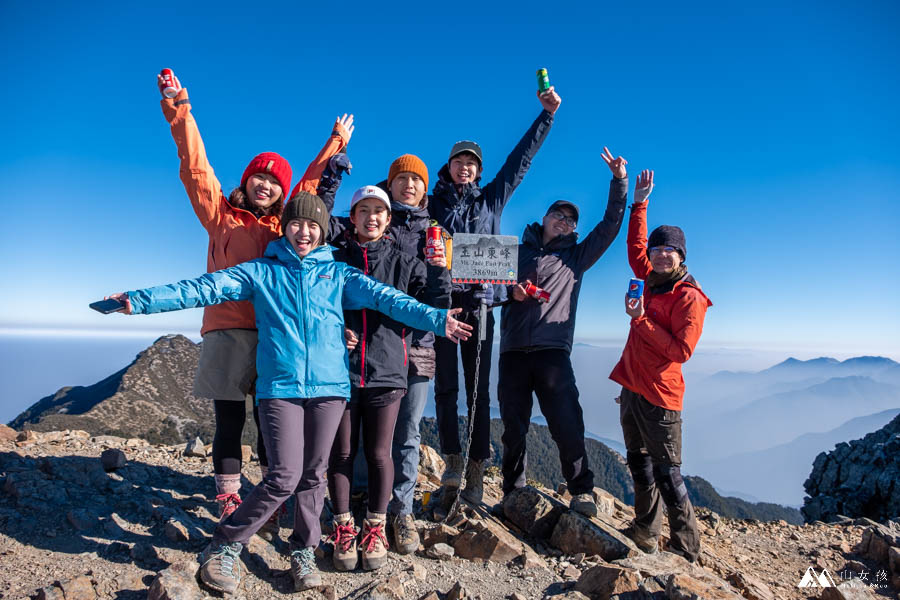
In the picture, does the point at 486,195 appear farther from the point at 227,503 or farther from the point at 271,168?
the point at 227,503

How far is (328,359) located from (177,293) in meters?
1.25

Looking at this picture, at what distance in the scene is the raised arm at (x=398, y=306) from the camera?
4.42m

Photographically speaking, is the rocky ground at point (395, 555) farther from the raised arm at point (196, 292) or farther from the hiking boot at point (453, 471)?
the raised arm at point (196, 292)

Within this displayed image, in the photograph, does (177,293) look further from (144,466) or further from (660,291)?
(660,291)

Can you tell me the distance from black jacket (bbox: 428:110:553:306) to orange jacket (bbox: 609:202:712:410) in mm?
1571

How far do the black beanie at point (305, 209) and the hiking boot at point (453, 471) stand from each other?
3.08 meters

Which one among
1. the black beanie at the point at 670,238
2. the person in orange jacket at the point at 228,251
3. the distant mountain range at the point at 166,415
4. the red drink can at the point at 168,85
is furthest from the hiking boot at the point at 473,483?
the distant mountain range at the point at 166,415

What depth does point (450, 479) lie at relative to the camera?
596 centimetres

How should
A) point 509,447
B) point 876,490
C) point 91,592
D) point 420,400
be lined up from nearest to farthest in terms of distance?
point 91,592 → point 420,400 → point 509,447 → point 876,490

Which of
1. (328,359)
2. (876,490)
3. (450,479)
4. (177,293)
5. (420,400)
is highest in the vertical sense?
(177,293)

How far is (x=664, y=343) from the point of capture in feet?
17.5

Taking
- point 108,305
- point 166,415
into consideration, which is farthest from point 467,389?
point 166,415

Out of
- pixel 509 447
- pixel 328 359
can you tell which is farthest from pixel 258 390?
pixel 509 447

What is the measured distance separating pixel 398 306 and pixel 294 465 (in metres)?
1.54
